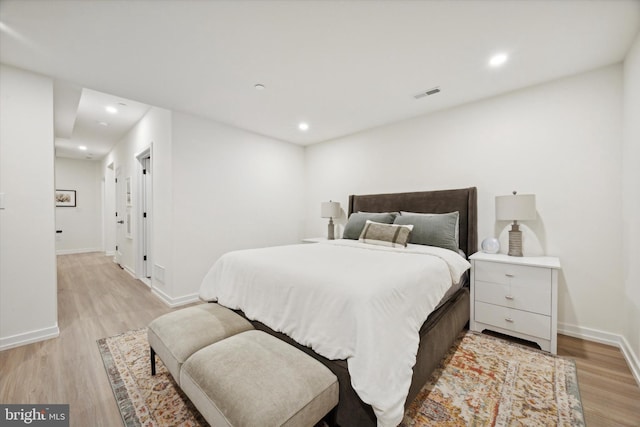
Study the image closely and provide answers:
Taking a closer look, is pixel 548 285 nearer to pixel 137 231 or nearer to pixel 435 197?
pixel 435 197

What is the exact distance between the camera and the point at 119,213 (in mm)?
5512

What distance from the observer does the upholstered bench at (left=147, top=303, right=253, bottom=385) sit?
145 cm

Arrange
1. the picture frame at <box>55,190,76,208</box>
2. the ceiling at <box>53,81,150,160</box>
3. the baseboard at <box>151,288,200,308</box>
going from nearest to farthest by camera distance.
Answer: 1. the ceiling at <box>53,81,150,160</box>
2. the baseboard at <box>151,288,200,308</box>
3. the picture frame at <box>55,190,76,208</box>

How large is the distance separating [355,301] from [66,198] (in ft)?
29.5

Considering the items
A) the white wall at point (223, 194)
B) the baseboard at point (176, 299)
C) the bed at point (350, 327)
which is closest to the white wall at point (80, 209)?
the baseboard at point (176, 299)

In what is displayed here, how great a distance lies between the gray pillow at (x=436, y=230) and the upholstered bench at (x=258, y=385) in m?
1.93

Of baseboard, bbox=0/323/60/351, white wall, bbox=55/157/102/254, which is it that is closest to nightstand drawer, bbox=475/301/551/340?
baseboard, bbox=0/323/60/351

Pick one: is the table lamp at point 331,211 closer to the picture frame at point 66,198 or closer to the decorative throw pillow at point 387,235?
the decorative throw pillow at point 387,235

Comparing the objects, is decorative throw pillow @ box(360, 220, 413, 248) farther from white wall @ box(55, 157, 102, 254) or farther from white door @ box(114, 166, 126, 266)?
white wall @ box(55, 157, 102, 254)

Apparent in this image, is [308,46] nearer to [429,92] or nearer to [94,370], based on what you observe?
[429,92]

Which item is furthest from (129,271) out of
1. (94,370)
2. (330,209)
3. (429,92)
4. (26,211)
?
(429,92)

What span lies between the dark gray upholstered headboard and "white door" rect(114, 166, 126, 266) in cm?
481

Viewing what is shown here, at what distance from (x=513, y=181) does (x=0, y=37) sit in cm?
450

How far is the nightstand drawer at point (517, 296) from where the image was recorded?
2.14 metres
